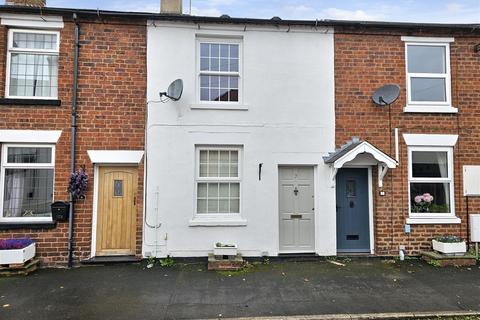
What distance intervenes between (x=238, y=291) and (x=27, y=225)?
4992mm

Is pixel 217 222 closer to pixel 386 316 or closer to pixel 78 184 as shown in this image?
pixel 78 184

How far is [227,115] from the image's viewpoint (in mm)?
7785

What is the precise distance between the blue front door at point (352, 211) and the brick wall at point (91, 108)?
191 inches

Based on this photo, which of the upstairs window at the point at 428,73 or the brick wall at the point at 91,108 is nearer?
the brick wall at the point at 91,108

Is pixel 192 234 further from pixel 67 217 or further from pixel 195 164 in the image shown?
pixel 67 217

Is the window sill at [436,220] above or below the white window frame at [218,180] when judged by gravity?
below

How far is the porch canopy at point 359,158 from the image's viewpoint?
23.5ft

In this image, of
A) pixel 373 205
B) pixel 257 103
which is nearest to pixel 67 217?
pixel 257 103

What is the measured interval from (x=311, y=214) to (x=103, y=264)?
16.3 ft

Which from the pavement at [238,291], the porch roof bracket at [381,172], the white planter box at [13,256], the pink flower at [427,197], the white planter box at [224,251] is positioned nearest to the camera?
the pavement at [238,291]

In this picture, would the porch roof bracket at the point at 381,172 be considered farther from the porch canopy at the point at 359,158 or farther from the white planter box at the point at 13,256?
the white planter box at the point at 13,256

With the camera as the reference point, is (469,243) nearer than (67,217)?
No

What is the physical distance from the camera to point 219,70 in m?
8.01

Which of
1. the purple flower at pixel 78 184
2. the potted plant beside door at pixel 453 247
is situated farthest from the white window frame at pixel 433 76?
the purple flower at pixel 78 184
